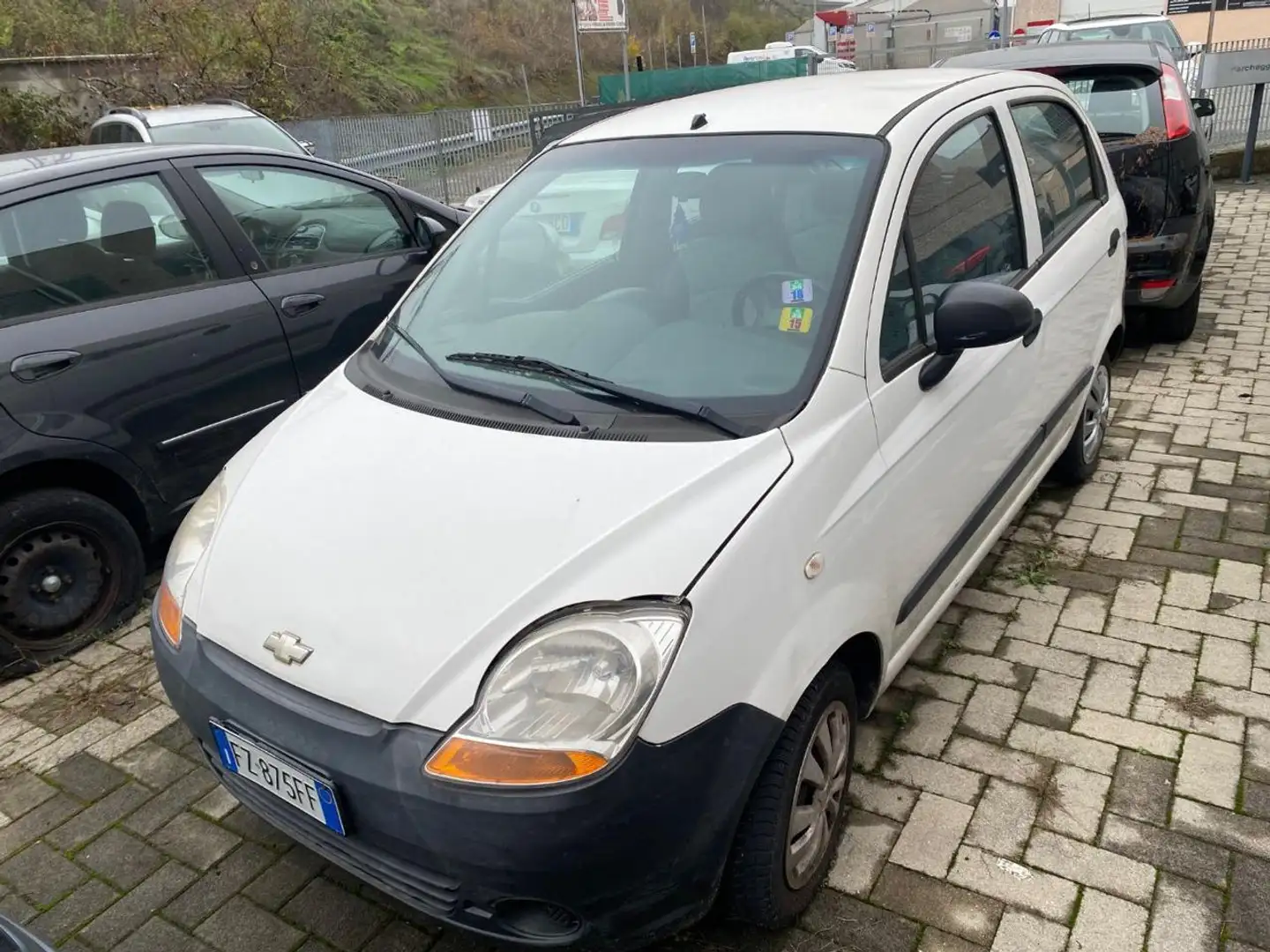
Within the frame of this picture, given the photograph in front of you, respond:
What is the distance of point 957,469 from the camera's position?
2.75 meters

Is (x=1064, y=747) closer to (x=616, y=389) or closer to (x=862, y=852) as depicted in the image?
(x=862, y=852)

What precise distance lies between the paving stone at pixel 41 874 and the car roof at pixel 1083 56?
215 inches

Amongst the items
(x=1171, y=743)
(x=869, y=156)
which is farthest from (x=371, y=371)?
(x=1171, y=743)

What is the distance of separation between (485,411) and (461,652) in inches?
29.6

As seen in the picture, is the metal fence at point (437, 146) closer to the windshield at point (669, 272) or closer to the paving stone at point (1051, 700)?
the windshield at point (669, 272)

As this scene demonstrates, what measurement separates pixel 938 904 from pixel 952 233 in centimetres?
180

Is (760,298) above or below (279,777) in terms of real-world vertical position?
above

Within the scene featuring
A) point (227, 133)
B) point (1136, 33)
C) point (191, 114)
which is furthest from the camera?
point (1136, 33)

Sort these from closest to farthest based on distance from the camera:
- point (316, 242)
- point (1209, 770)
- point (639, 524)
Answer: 1. point (639, 524)
2. point (1209, 770)
3. point (316, 242)

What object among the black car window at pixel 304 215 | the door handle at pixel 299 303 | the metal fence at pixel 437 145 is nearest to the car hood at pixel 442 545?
the door handle at pixel 299 303

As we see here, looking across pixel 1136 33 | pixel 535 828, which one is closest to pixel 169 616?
pixel 535 828

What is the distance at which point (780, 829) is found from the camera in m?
2.02

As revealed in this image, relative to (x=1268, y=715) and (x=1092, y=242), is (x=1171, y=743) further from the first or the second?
(x=1092, y=242)

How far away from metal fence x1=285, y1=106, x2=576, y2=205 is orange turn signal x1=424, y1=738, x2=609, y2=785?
490 inches
